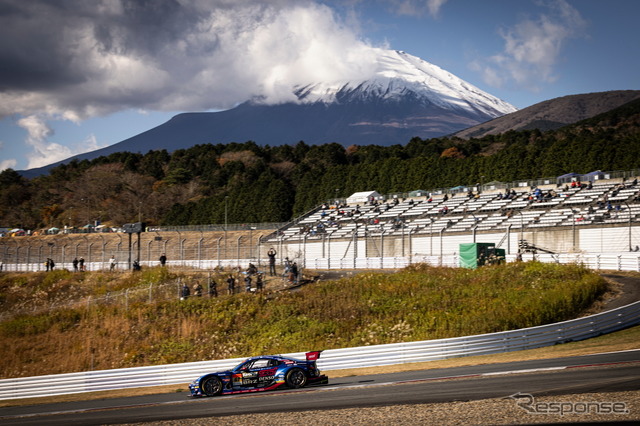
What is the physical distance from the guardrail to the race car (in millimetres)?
2928

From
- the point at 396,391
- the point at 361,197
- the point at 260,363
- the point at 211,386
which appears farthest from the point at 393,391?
the point at 361,197

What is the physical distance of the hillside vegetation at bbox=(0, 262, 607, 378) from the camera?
31.5 m

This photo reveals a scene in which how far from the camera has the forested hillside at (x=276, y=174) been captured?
82188 millimetres

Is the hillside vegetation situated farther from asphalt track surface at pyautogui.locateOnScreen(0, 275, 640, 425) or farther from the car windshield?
the car windshield

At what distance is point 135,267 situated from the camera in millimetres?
55781

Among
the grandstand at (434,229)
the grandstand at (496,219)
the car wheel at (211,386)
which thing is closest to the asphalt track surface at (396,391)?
the car wheel at (211,386)

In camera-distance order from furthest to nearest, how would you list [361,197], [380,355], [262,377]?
[361,197]
[380,355]
[262,377]

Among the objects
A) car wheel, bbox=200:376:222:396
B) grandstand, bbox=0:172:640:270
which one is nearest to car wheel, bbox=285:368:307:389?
car wheel, bbox=200:376:222:396

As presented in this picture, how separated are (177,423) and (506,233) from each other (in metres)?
40.9

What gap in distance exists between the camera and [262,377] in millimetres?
22172

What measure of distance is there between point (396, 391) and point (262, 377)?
5119 mm

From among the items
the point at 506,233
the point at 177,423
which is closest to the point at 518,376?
the point at 177,423

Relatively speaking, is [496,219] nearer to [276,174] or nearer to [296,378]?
[296,378]

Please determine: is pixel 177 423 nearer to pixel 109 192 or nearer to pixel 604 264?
pixel 604 264
